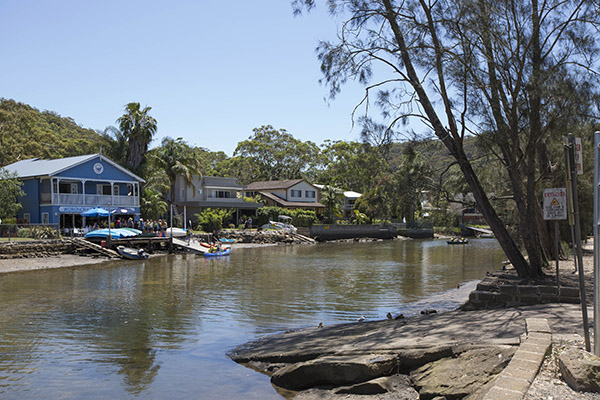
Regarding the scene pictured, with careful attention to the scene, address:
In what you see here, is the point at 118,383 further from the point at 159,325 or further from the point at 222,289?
the point at 222,289

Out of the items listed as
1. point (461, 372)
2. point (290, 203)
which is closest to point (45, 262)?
point (461, 372)

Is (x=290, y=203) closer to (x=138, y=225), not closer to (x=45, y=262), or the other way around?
(x=138, y=225)

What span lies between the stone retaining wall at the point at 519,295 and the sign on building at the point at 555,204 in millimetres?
1875

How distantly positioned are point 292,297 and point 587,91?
12.0m

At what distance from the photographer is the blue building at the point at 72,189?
43.2 m

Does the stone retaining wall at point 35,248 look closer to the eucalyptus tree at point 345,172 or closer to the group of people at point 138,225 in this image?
the group of people at point 138,225

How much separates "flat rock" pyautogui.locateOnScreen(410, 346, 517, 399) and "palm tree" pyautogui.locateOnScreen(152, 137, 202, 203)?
5187cm

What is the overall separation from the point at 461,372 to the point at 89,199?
144 feet

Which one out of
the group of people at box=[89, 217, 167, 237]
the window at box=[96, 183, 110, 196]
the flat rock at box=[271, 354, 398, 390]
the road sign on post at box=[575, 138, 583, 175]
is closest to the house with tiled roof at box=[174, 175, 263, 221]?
the window at box=[96, 183, 110, 196]

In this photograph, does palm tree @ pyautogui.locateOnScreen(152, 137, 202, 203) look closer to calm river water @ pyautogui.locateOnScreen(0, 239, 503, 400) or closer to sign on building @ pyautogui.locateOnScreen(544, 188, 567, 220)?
calm river water @ pyautogui.locateOnScreen(0, 239, 503, 400)

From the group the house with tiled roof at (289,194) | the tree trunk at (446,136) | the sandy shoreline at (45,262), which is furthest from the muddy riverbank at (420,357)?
the house with tiled roof at (289,194)

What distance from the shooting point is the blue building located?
4322 cm

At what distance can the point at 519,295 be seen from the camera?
12008 millimetres

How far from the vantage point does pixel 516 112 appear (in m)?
15.3
